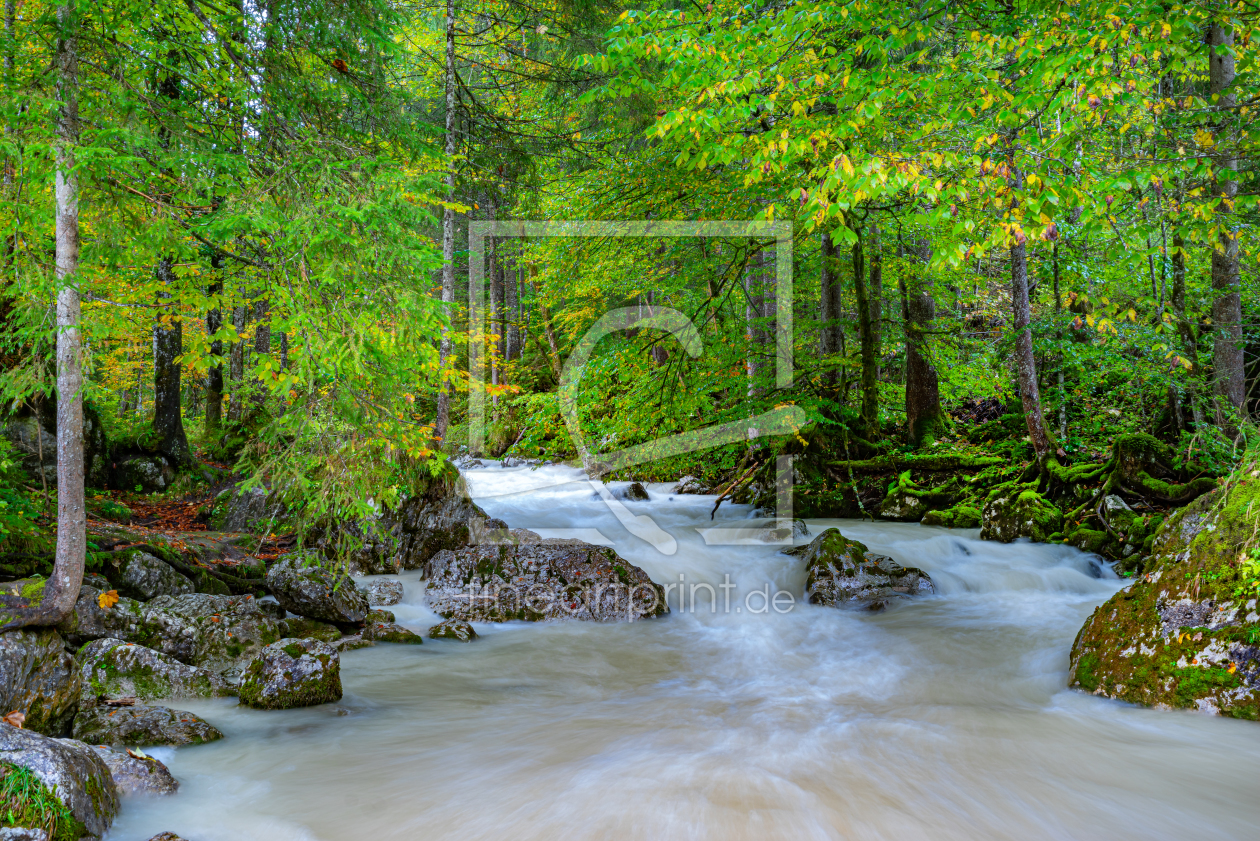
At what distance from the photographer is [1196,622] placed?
14.2 ft

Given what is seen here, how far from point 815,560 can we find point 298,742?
6.17 metres

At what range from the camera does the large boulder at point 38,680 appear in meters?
3.76

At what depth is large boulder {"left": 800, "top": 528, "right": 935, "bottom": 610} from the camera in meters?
8.03

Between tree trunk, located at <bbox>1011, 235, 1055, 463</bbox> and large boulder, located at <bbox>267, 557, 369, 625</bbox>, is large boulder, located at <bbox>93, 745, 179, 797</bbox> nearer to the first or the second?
large boulder, located at <bbox>267, 557, 369, 625</bbox>

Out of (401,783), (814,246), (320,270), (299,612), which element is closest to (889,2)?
(320,270)

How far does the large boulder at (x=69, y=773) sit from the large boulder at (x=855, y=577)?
6.97 m

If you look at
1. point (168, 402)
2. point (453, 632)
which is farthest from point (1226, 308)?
point (168, 402)

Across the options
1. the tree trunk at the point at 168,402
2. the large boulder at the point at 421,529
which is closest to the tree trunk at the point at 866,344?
the large boulder at the point at 421,529

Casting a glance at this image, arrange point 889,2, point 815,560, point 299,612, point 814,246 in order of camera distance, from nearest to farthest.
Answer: point 889,2 < point 299,612 < point 815,560 < point 814,246

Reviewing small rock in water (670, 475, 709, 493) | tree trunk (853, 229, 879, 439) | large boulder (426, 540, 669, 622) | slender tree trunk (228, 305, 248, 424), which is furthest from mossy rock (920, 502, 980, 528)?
slender tree trunk (228, 305, 248, 424)

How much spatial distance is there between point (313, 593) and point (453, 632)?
4.80ft

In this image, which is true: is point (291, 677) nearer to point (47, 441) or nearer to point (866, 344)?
point (47, 441)

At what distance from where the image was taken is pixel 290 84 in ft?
18.0

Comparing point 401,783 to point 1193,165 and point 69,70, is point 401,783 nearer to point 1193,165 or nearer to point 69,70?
point 69,70
